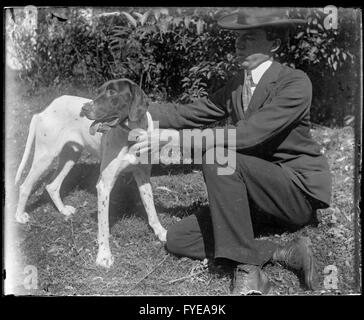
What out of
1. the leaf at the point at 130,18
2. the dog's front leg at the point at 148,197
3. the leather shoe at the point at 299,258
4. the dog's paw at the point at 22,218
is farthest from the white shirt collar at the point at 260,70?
the dog's paw at the point at 22,218

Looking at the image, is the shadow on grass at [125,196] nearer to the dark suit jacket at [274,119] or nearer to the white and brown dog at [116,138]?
the white and brown dog at [116,138]

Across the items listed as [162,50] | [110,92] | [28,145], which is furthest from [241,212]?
→ [28,145]

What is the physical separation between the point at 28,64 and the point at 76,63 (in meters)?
0.28

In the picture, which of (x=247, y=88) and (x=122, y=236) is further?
(x=122, y=236)

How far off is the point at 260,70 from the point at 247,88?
0.13 meters

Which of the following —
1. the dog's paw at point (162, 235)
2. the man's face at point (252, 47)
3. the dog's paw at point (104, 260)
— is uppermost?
the man's face at point (252, 47)

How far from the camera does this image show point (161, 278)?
343 cm

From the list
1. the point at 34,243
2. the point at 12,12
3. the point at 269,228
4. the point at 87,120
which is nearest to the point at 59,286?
the point at 34,243

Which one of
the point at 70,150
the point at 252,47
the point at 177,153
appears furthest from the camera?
the point at 70,150

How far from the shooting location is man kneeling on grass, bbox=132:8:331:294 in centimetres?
323

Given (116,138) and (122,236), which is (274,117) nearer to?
(116,138)

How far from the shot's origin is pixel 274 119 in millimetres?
3229

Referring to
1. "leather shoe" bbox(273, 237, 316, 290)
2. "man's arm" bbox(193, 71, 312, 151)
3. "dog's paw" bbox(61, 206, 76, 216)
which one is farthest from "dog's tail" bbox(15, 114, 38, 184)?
"leather shoe" bbox(273, 237, 316, 290)

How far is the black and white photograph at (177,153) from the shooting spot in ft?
10.8
